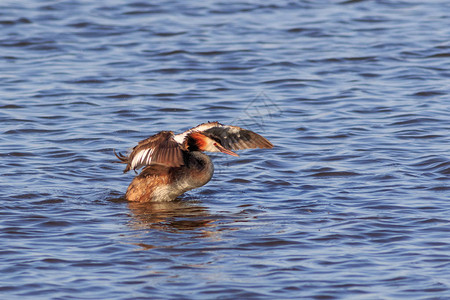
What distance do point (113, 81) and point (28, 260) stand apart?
25.0 feet

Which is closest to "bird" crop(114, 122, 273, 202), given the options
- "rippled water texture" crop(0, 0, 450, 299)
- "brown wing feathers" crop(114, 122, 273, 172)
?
"brown wing feathers" crop(114, 122, 273, 172)

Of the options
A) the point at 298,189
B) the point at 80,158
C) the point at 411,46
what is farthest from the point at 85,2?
the point at 298,189

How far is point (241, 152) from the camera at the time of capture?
35.1 ft

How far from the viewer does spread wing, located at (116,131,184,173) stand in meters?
7.67

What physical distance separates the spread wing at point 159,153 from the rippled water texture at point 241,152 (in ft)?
2.01

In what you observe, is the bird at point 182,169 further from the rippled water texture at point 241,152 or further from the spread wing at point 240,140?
the rippled water texture at point 241,152

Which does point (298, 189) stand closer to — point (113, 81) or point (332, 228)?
point (332, 228)

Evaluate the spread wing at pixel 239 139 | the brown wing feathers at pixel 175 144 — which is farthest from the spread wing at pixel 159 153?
the spread wing at pixel 239 139

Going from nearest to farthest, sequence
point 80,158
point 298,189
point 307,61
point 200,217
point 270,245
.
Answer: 1. point 270,245
2. point 200,217
3. point 298,189
4. point 80,158
5. point 307,61

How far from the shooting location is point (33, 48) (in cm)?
1642

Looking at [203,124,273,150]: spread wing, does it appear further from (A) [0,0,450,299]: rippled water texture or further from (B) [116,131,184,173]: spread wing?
(B) [116,131,184,173]: spread wing

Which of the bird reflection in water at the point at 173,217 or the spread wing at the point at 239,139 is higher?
the spread wing at the point at 239,139

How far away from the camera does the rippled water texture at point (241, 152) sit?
6406mm

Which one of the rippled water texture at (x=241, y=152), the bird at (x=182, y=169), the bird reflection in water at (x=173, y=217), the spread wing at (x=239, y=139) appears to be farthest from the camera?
the spread wing at (x=239, y=139)
